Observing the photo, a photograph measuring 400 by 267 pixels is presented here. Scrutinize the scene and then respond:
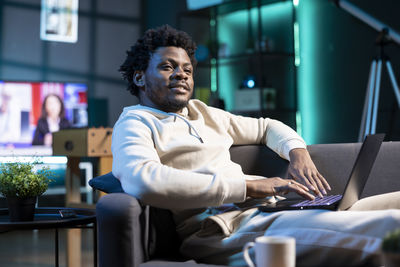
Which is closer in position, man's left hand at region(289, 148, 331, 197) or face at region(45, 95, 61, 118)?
man's left hand at region(289, 148, 331, 197)

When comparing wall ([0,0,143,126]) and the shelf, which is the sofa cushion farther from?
wall ([0,0,143,126])

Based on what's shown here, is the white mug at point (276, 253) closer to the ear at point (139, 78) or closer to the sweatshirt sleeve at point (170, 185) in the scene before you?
the sweatshirt sleeve at point (170, 185)

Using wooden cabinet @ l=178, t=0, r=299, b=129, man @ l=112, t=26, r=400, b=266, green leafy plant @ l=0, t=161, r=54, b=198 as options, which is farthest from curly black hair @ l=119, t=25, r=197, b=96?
wooden cabinet @ l=178, t=0, r=299, b=129

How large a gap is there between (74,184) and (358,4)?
9.82 ft

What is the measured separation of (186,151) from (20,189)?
1.89 feet

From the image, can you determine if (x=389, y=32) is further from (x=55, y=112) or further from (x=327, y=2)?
(x=55, y=112)

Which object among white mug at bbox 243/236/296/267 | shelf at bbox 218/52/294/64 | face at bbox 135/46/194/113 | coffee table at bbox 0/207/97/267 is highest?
shelf at bbox 218/52/294/64

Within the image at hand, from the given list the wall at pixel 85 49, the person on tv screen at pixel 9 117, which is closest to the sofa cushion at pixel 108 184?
the person on tv screen at pixel 9 117

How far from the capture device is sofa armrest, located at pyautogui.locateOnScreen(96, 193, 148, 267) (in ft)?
4.46

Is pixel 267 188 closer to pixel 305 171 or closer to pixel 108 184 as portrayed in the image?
pixel 305 171

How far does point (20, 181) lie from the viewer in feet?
5.36

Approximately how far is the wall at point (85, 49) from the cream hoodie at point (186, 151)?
12.4 ft

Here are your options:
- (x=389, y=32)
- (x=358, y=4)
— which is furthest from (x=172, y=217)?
(x=358, y=4)

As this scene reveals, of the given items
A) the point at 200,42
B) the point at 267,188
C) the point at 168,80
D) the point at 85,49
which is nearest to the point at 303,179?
the point at 267,188
